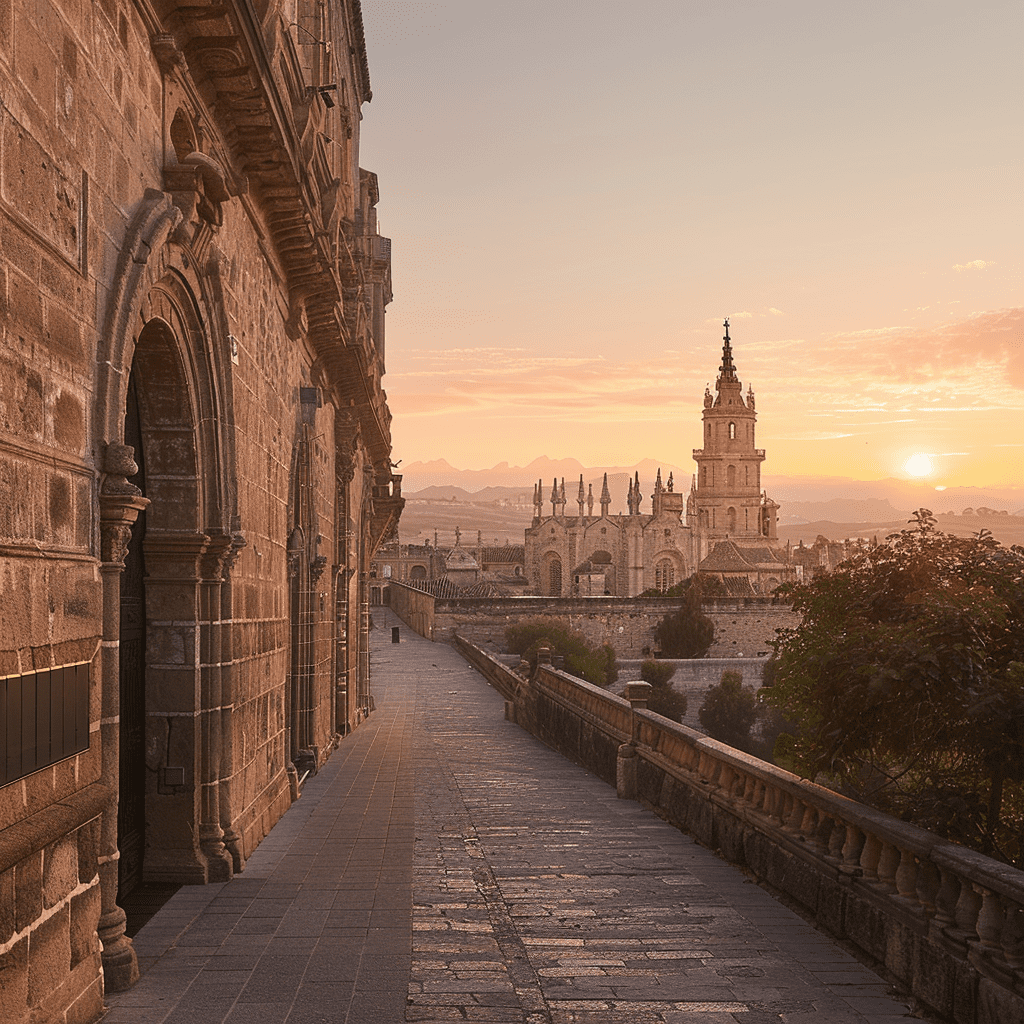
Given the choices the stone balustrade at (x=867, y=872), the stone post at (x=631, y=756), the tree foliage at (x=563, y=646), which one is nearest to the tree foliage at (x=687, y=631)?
the tree foliage at (x=563, y=646)

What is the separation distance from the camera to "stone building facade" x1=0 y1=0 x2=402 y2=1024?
3.85 m

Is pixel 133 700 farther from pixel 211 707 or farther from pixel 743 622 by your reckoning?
pixel 743 622

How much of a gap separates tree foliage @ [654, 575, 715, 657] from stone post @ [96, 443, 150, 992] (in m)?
60.2

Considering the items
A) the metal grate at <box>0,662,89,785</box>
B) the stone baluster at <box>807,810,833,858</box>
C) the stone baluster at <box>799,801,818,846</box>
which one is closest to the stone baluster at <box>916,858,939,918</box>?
the stone baluster at <box>807,810,833,858</box>

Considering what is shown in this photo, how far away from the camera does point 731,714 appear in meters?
47.1

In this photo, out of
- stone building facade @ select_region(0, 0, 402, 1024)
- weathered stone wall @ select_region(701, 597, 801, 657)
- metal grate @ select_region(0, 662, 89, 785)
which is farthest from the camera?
weathered stone wall @ select_region(701, 597, 801, 657)

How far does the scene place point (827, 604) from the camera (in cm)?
748

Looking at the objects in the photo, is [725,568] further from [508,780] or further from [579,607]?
[508,780]

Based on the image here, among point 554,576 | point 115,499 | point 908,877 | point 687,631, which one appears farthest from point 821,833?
point 554,576

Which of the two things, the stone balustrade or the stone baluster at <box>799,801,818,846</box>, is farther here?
the stone baluster at <box>799,801,818,846</box>

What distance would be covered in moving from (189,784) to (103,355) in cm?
347

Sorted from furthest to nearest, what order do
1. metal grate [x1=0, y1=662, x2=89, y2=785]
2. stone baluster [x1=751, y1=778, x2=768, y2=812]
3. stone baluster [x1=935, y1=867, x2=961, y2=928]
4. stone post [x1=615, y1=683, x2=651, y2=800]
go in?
stone post [x1=615, y1=683, x2=651, y2=800] < stone baluster [x1=751, y1=778, x2=768, y2=812] < stone baluster [x1=935, y1=867, x2=961, y2=928] < metal grate [x1=0, y1=662, x2=89, y2=785]

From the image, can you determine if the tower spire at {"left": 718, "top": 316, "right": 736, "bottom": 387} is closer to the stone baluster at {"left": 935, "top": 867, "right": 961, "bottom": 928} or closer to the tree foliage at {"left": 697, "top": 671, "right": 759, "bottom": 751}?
the tree foliage at {"left": 697, "top": 671, "right": 759, "bottom": 751}

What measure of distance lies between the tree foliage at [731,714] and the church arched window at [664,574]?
4806cm
